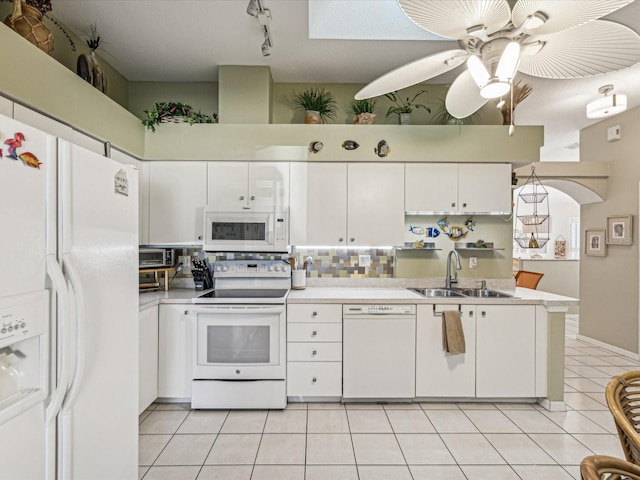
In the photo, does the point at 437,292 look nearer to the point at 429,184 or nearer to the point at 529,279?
the point at 429,184

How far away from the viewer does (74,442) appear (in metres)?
1.30

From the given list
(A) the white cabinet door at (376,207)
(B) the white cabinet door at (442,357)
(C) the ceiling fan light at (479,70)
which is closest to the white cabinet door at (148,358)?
(A) the white cabinet door at (376,207)

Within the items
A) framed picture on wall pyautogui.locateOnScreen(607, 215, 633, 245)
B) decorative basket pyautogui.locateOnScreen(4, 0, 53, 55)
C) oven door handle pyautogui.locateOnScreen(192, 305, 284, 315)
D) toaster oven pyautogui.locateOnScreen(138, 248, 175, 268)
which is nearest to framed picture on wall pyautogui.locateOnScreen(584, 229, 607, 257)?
framed picture on wall pyautogui.locateOnScreen(607, 215, 633, 245)

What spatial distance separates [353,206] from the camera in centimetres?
318

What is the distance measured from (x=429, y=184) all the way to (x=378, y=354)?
1545 mm

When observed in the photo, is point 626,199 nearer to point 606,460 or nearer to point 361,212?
point 361,212

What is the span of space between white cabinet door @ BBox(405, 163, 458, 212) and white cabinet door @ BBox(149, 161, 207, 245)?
6.03 feet

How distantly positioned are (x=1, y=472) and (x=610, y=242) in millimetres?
5628

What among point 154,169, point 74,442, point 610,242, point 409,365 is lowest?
point 409,365

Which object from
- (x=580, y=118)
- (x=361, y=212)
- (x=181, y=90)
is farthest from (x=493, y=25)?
(x=580, y=118)

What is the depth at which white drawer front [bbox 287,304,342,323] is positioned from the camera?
9.19ft

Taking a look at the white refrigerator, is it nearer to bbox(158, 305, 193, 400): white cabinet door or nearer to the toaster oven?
bbox(158, 305, 193, 400): white cabinet door

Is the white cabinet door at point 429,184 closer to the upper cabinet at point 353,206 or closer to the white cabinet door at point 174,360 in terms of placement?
the upper cabinet at point 353,206

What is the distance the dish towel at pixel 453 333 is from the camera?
2.74m
